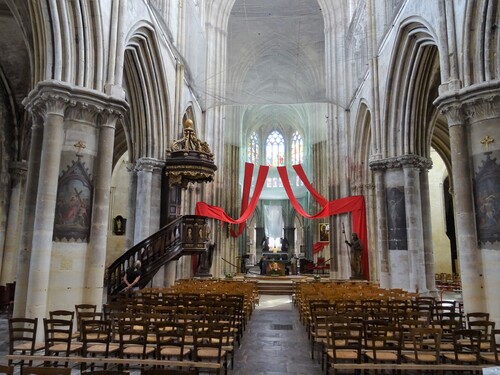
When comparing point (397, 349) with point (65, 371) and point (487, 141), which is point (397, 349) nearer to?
point (65, 371)

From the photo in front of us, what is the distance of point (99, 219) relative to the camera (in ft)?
30.5

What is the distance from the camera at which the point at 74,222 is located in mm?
8914

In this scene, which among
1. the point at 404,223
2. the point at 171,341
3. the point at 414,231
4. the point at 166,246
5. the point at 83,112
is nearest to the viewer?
the point at 171,341

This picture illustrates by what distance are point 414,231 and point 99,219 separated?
10.3m

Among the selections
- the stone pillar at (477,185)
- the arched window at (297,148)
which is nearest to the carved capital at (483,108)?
the stone pillar at (477,185)

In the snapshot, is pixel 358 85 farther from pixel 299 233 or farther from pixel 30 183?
pixel 299 233

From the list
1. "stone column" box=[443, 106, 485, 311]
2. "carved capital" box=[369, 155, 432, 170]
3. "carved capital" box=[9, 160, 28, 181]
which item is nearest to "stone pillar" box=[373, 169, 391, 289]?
"carved capital" box=[369, 155, 432, 170]

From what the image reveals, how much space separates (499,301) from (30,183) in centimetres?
1035

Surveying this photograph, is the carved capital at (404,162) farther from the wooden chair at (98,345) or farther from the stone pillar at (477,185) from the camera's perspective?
the wooden chair at (98,345)

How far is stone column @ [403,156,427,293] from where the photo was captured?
14.0 meters

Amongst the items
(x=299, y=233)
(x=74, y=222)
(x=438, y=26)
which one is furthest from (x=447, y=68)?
→ (x=299, y=233)

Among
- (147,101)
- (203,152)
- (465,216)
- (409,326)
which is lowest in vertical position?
(409,326)

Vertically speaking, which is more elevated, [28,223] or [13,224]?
[13,224]

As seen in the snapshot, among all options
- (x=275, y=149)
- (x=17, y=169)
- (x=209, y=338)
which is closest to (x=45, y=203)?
(x=209, y=338)
